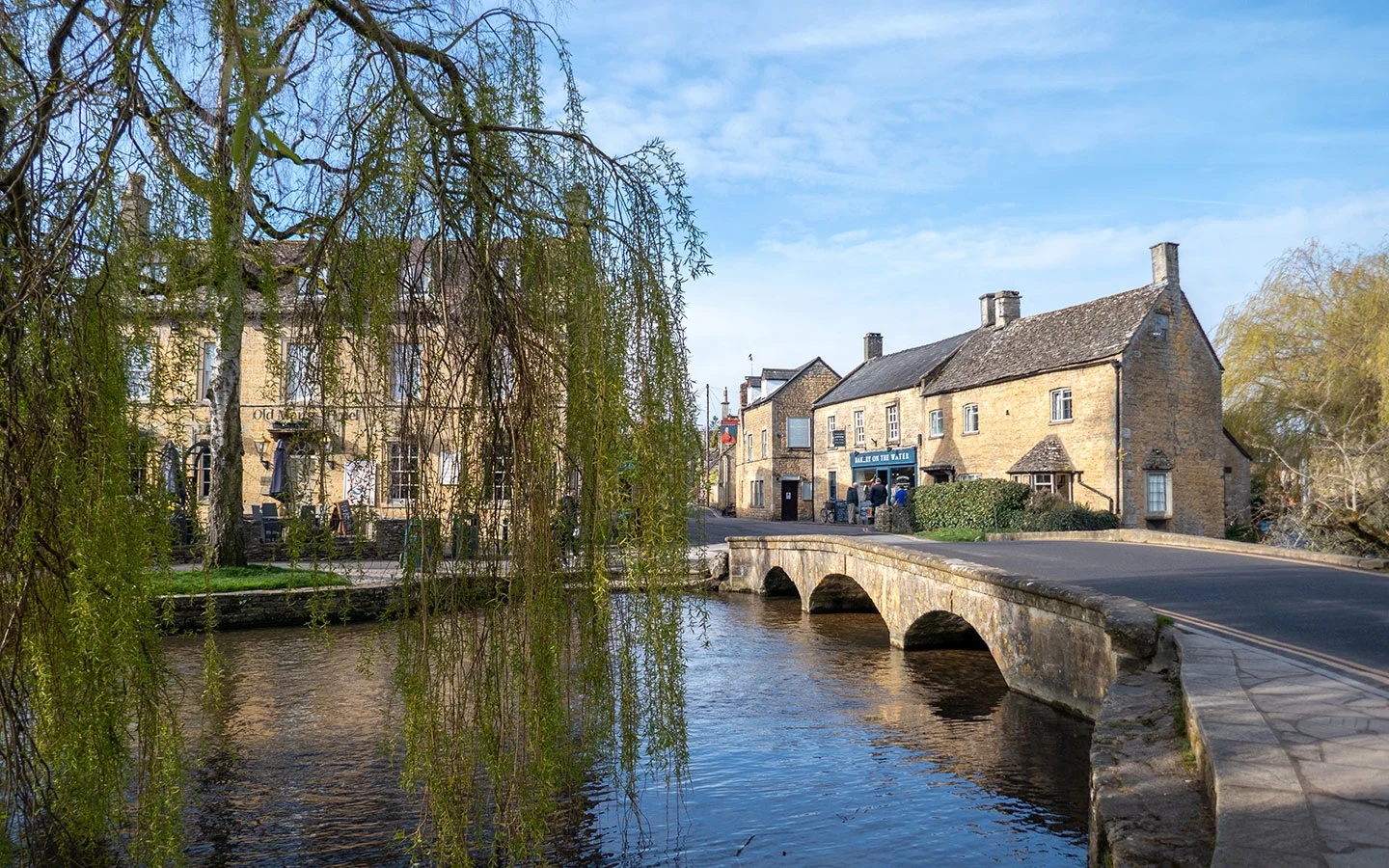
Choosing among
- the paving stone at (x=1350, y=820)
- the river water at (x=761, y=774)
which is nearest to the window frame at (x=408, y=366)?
the river water at (x=761, y=774)

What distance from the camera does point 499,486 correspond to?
375 centimetres

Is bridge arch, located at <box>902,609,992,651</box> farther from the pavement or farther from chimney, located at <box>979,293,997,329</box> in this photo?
chimney, located at <box>979,293,997,329</box>

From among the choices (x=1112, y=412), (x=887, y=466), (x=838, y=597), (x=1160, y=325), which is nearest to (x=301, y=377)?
(x=838, y=597)

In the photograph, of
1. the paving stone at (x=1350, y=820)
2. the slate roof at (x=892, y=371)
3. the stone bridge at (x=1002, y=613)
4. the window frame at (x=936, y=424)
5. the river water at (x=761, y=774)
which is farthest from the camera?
the slate roof at (x=892, y=371)

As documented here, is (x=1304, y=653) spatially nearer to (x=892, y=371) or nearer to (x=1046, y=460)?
(x=1046, y=460)


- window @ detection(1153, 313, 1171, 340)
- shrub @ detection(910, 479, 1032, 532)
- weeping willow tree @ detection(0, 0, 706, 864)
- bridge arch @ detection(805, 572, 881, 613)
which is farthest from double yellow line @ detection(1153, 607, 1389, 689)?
window @ detection(1153, 313, 1171, 340)

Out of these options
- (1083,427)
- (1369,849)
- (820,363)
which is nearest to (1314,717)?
(1369,849)

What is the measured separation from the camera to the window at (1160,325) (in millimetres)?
26016

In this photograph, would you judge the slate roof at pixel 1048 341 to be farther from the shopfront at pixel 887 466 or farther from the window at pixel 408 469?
the window at pixel 408 469

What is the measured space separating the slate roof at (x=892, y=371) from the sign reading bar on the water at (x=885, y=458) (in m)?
2.33

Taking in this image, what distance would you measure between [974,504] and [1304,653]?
731 inches

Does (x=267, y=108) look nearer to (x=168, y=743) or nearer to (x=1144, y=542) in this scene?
(x=168, y=743)

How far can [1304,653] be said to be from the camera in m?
7.19

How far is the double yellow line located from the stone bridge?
98 centimetres
